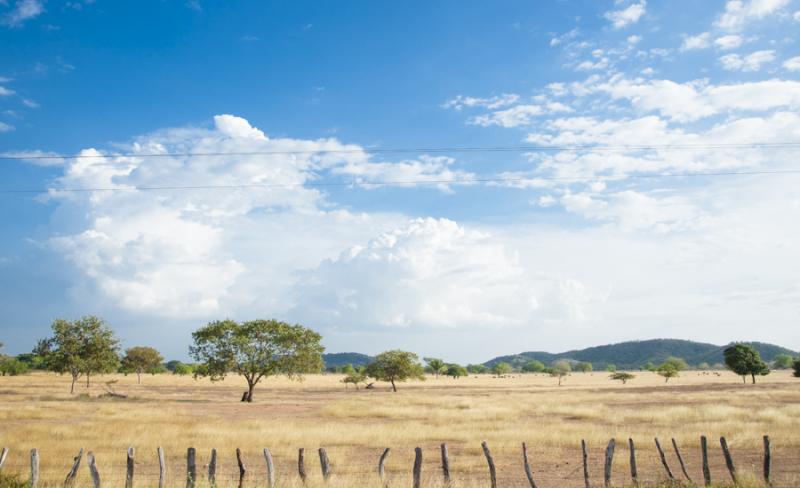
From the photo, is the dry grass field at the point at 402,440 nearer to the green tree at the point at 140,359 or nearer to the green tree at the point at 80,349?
the green tree at the point at 80,349

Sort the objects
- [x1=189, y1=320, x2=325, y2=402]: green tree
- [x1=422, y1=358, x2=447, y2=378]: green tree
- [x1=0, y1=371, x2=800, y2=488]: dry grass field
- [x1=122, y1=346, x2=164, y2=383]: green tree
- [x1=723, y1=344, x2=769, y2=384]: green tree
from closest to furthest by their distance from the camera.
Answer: [x1=0, y1=371, x2=800, y2=488]: dry grass field, [x1=189, y1=320, x2=325, y2=402]: green tree, [x1=723, y1=344, x2=769, y2=384]: green tree, [x1=122, y1=346, x2=164, y2=383]: green tree, [x1=422, y1=358, x2=447, y2=378]: green tree

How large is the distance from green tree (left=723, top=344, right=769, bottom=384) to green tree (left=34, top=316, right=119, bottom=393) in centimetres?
8219

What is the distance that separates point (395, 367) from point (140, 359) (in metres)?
47.0

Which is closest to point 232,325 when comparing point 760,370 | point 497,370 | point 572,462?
point 572,462

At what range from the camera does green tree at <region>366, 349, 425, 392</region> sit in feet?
274

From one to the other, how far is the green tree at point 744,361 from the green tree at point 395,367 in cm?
4574

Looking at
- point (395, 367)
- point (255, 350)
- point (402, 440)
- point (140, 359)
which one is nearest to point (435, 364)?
point (395, 367)

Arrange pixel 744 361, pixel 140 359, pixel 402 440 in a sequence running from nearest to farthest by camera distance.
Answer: pixel 402 440 → pixel 744 361 → pixel 140 359

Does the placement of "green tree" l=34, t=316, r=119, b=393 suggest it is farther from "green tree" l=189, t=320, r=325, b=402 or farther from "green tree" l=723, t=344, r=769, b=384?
"green tree" l=723, t=344, r=769, b=384

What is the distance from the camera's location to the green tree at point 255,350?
57.8 m

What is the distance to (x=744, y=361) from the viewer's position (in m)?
81.8

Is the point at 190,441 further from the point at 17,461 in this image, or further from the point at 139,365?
the point at 139,365

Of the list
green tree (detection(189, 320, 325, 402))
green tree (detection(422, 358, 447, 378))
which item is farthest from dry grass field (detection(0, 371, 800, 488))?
green tree (detection(422, 358, 447, 378))

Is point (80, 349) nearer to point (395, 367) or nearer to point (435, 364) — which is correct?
point (395, 367)
